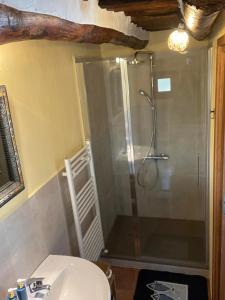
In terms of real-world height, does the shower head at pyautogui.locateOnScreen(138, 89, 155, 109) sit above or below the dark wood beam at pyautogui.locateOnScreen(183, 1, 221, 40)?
below

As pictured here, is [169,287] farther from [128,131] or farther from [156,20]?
[156,20]

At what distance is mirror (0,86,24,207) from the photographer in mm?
1506

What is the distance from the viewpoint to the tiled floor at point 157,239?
292 centimetres

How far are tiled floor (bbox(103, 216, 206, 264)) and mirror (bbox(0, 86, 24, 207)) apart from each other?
178 centimetres

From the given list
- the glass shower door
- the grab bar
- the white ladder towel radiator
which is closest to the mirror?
the white ladder towel radiator

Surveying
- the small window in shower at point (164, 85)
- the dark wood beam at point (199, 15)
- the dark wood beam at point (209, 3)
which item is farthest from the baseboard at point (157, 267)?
the dark wood beam at point (209, 3)

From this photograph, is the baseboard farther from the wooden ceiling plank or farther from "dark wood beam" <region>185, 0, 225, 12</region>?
"dark wood beam" <region>185, 0, 225, 12</region>

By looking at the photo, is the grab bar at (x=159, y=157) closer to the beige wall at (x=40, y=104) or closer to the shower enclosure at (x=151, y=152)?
the shower enclosure at (x=151, y=152)

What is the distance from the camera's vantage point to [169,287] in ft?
8.55

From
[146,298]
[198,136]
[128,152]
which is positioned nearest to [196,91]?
[198,136]

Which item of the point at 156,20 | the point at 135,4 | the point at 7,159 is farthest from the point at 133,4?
the point at 7,159

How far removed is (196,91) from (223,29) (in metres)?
1.36

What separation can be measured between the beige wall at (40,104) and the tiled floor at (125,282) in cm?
139

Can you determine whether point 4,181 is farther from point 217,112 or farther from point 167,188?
point 167,188
